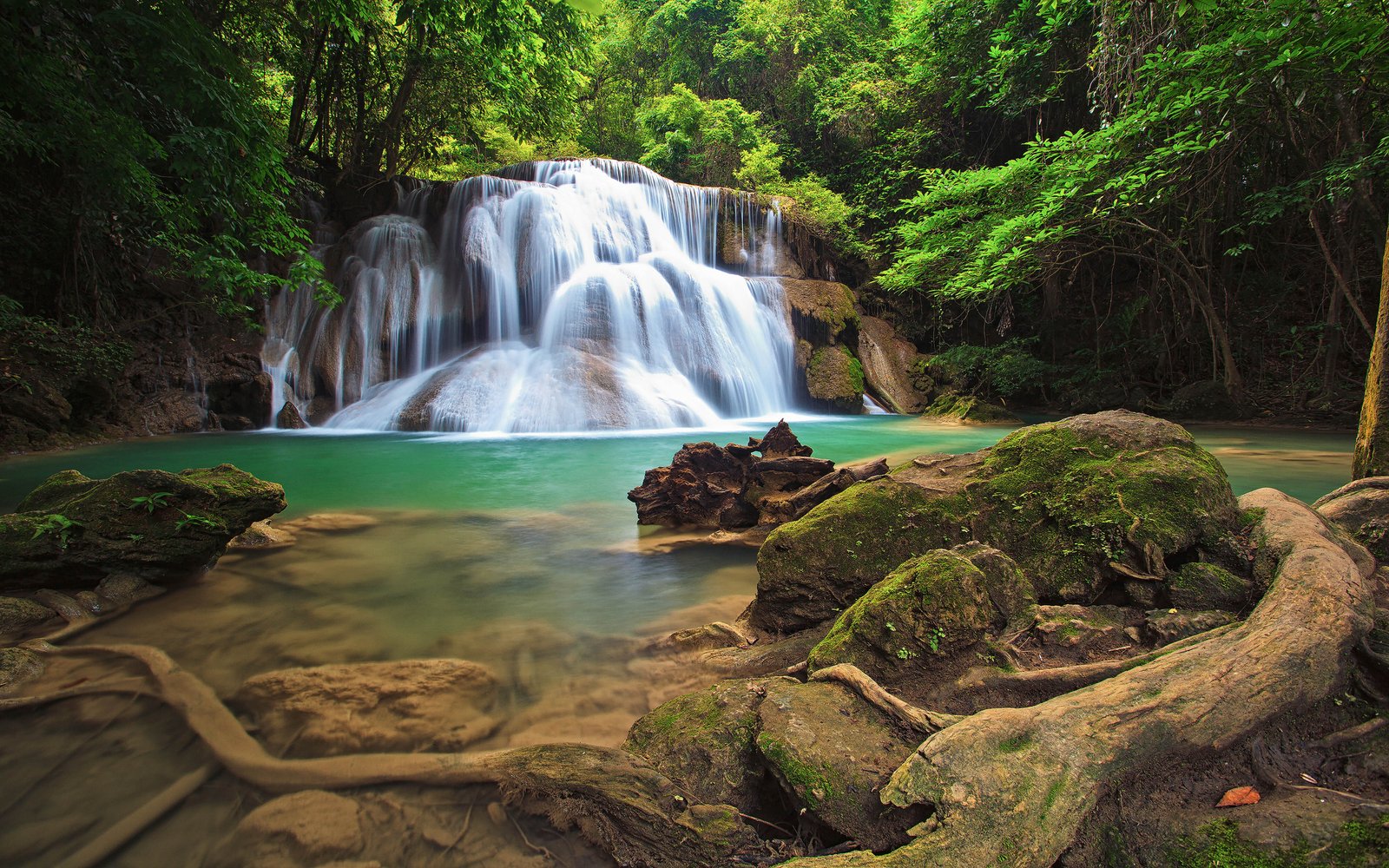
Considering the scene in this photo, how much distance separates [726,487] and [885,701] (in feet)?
10.9

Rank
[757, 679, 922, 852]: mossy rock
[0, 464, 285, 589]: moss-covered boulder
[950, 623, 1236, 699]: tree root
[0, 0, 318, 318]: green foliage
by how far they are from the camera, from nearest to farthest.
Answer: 1. [757, 679, 922, 852]: mossy rock
2. [950, 623, 1236, 699]: tree root
3. [0, 464, 285, 589]: moss-covered boulder
4. [0, 0, 318, 318]: green foliage

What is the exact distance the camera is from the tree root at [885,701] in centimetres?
164

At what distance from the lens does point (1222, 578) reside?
88.8 inches

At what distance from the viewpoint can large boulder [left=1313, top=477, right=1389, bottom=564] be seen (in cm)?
256

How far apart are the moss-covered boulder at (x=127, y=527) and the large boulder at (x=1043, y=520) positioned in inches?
130

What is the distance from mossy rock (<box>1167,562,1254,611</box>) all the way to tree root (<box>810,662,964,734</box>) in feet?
4.05

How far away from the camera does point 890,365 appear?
18078 millimetres

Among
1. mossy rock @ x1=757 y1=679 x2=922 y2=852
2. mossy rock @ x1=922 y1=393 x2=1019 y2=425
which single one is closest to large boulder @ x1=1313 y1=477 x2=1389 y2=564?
mossy rock @ x1=757 y1=679 x2=922 y2=852

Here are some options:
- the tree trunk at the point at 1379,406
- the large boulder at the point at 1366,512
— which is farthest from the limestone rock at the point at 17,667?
the tree trunk at the point at 1379,406

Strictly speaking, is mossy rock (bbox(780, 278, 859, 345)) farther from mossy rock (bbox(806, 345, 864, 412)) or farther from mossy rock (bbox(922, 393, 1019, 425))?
mossy rock (bbox(922, 393, 1019, 425))

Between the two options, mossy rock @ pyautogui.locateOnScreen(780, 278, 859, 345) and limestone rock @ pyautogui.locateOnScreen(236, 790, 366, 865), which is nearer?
limestone rock @ pyautogui.locateOnScreen(236, 790, 366, 865)

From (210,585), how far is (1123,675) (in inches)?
177

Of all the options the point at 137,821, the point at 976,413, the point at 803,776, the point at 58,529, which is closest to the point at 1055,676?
the point at 803,776

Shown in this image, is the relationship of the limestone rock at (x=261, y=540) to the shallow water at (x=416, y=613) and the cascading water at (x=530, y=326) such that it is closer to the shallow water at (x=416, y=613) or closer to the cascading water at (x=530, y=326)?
the shallow water at (x=416, y=613)
